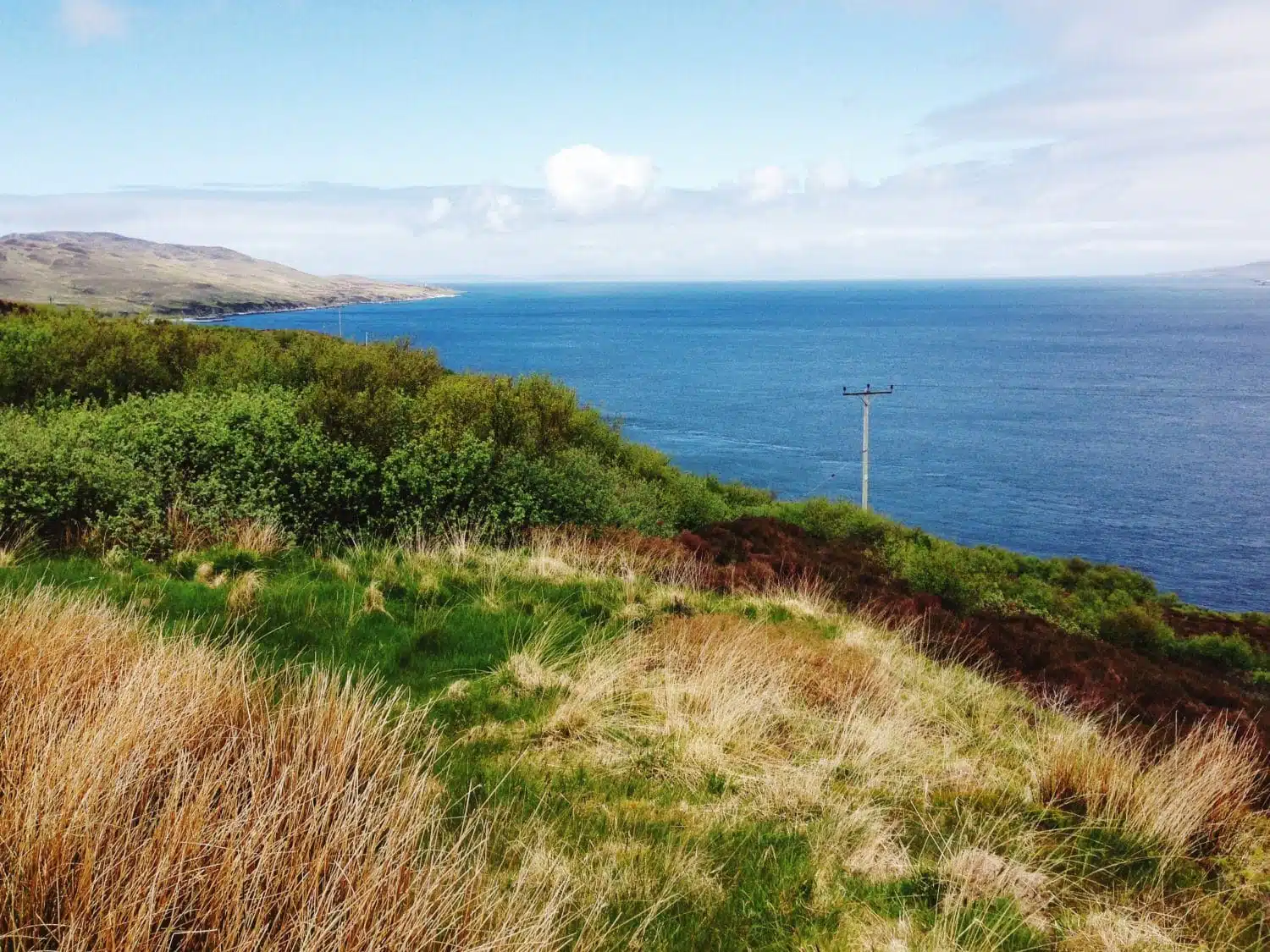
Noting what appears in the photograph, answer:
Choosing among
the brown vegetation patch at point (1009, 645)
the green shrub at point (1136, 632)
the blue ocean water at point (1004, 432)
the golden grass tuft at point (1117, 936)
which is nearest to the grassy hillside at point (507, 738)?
the golden grass tuft at point (1117, 936)

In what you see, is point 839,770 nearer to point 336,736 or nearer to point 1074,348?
point 336,736

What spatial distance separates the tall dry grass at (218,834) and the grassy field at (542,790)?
0.02 metres

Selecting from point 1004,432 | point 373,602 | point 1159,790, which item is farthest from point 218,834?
point 1004,432

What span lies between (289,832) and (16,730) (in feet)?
4.68

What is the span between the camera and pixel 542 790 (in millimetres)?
5066

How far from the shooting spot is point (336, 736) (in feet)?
13.4

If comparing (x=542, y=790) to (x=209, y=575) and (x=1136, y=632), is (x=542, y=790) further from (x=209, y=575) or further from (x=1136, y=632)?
(x=1136, y=632)

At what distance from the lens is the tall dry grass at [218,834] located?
2.75m

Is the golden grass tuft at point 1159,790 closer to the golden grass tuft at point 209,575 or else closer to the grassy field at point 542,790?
the grassy field at point 542,790

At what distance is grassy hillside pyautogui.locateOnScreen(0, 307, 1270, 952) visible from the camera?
3.12 m

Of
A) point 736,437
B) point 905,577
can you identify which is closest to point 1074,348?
point 736,437

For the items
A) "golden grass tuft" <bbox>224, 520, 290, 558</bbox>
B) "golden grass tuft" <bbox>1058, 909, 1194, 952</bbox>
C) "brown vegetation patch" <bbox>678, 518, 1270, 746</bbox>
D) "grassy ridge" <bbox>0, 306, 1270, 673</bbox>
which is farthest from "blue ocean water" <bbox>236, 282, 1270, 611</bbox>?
"golden grass tuft" <bbox>1058, 909, 1194, 952</bbox>

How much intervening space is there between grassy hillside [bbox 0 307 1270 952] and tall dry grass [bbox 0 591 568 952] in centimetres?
2

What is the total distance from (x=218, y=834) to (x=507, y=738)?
281cm
